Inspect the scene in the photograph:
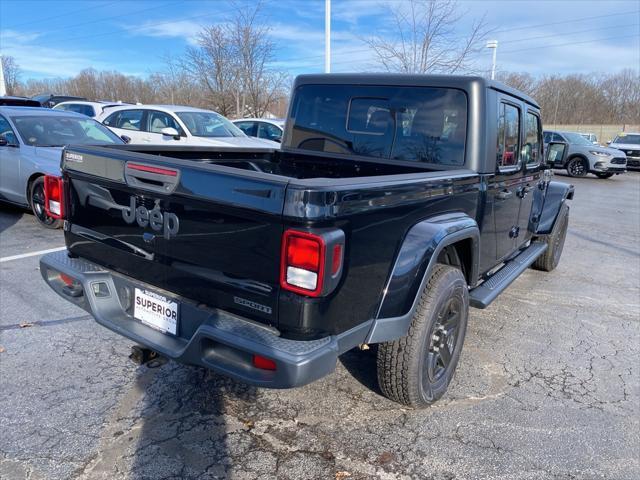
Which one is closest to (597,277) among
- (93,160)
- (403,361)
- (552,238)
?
(552,238)

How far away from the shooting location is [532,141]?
191 inches

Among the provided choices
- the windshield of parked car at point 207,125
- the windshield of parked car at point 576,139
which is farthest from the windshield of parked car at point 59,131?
the windshield of parked car at point 576,139

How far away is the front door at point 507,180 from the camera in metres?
3.81

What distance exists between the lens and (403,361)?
9.19ft

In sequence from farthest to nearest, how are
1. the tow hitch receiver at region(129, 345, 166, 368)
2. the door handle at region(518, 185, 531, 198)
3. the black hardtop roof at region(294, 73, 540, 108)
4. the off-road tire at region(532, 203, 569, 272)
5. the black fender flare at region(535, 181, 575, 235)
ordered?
the off-road tire at region(532, 203, 569, 272)
the black fender flare at region(535, 181, 575, 235)
the door handle at region(518, 185, 531, 198)
the black hardtop roof at region(294, 73, 540, 108)
the tow hitch receiver at region(129, 345, 166, 368)

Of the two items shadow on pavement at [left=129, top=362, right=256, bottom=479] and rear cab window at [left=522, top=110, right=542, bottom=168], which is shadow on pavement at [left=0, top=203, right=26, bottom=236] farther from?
rear cab window at [left=522, top=110, right=542, bottom=168]

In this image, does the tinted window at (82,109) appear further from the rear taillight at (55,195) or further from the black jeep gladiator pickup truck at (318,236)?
the rear taillight at (55,195)

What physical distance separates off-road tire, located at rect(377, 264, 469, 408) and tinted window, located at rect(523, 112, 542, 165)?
2080 millimetres

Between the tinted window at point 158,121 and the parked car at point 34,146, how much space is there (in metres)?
3.02

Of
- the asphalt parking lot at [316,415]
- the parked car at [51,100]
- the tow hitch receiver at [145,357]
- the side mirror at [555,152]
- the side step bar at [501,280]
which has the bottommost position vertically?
the asphalt parking lot at [316,415]

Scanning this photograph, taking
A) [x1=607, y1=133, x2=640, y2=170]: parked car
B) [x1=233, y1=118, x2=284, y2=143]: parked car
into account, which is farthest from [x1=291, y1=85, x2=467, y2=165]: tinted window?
[x1=607, y1=133, x2=640, y2=170]: parked car

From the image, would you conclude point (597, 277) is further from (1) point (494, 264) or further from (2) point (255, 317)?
(2) point (255, 317)

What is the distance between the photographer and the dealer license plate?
102 inches

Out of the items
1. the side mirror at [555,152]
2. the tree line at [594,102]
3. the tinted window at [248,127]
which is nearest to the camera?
the side mirror at [555,152]
